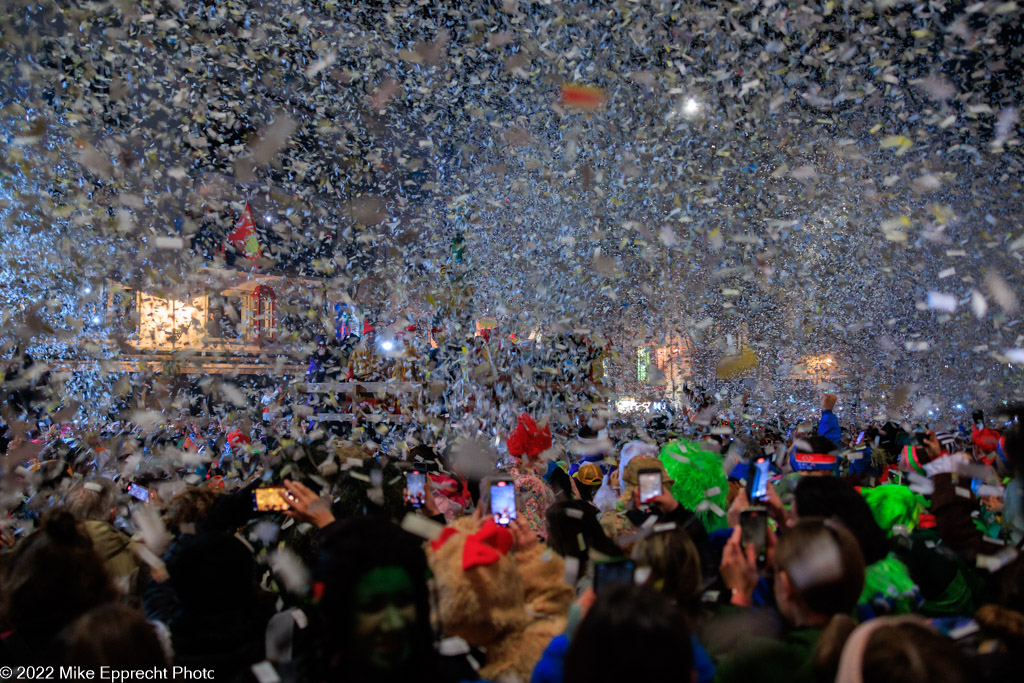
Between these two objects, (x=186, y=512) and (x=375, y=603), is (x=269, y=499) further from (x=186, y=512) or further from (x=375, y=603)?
(x=375, y=603)

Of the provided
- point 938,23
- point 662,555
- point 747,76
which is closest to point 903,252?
point 938,23

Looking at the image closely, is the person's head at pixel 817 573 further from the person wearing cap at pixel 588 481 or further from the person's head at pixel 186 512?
the person wearing cap at pixel 588 481

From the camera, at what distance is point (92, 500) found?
3.39 metres

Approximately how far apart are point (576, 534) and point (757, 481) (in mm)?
1428

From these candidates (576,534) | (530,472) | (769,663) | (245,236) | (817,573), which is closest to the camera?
(769,663)

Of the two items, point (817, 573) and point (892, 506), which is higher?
point (817, 573)

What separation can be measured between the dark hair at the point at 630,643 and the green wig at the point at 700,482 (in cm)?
241

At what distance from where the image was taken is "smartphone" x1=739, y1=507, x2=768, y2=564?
2725mm

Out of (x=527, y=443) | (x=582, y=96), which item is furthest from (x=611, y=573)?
(x=582, y=96)

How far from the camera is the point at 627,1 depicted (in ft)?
26.7

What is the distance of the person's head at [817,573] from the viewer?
1.87 meters

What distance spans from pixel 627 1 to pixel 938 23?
5.13 m

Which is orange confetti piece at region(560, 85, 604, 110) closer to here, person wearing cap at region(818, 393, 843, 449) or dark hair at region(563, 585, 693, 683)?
person wearing cap at region(818, 393, 843, 449)

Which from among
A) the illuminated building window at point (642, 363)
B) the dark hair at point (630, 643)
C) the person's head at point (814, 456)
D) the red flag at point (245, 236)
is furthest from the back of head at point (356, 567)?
the illuminated building window at point (642, 363)
